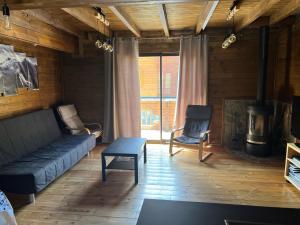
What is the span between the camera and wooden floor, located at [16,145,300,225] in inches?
103

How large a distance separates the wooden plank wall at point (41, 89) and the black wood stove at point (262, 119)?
151 inches

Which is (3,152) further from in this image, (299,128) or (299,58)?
(299,58)

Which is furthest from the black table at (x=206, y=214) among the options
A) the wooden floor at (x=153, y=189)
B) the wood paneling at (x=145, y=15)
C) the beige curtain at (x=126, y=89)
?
the beige curtain at (x=126, y=89)

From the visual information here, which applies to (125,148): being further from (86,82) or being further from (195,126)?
(86,82)

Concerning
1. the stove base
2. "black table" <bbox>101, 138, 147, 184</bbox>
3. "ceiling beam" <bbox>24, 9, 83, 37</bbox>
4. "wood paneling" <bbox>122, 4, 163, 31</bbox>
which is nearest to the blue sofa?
"black table" <bbox>101, 138, 147, 184</bbox>

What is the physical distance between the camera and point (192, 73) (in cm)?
486

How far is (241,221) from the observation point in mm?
1098

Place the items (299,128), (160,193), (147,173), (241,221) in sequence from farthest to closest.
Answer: (147,173)
(299,128)
(160,193)
(241,221)

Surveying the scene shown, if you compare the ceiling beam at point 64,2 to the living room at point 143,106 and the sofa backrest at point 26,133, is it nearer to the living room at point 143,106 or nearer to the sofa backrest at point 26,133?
the living room at point 143,106

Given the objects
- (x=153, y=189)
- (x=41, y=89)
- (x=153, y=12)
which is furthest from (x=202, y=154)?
(x=41, y=89)

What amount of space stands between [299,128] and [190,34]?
8.58ft

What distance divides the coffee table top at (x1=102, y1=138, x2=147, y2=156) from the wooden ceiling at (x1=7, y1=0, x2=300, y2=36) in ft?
6.04

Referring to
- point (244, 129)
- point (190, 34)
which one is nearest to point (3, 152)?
point (190, 34)

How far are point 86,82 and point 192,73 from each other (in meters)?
2.28
